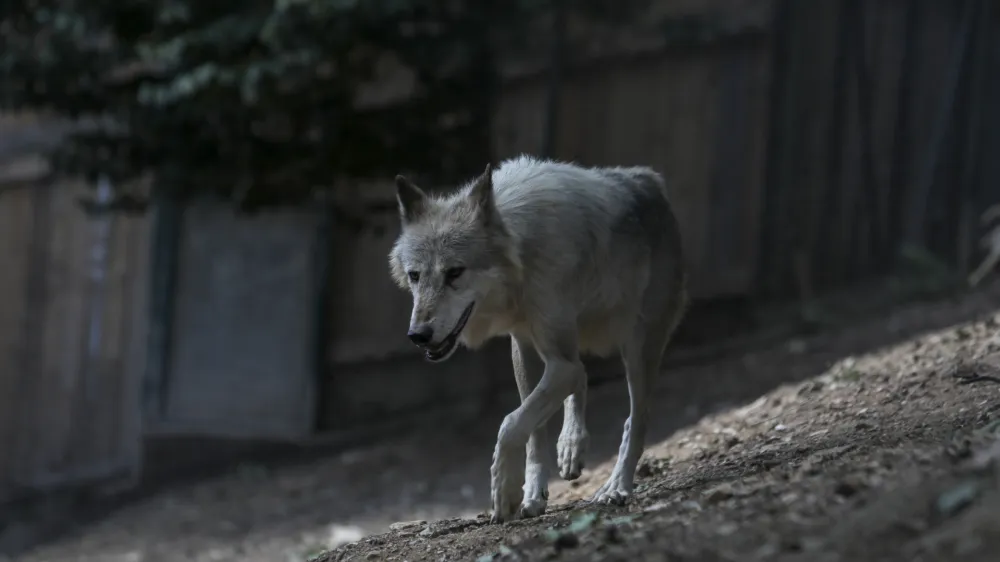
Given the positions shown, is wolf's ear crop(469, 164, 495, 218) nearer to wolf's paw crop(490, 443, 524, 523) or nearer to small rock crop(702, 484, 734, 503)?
wolf's paw crop(490, 443, 524, 523)

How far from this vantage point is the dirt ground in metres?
3.73

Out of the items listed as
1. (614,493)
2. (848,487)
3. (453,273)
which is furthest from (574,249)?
(848,487)

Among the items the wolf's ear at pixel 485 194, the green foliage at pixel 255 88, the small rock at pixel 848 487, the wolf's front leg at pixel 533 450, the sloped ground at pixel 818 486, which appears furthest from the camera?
the green foliage at pixel 255 88

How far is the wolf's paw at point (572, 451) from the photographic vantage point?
5.89 m

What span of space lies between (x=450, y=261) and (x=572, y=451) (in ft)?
3.84

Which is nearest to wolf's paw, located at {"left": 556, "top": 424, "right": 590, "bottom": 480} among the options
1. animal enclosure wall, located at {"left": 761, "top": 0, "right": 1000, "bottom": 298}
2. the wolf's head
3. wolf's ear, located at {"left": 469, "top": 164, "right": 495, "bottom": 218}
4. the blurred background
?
the wolf's head

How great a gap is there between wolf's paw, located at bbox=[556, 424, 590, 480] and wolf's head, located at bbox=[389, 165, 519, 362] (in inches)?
29.8

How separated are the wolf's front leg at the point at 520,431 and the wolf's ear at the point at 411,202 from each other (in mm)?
906

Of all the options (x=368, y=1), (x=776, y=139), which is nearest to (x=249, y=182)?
(x=368, y=1)

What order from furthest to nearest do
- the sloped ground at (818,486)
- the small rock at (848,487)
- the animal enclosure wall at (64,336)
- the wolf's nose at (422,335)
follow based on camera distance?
→ the animal enclosure wall at (64,336) → the wolf's nose at (422,335) → the small rock at (848,487) → the sloped ground at (818,486)

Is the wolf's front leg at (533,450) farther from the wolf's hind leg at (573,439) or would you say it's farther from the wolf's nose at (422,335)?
the wolf's nose at (422,335)

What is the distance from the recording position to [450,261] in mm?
5371

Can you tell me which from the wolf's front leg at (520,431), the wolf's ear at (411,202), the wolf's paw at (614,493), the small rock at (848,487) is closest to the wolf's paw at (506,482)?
the wolf's front leg at (520,431)

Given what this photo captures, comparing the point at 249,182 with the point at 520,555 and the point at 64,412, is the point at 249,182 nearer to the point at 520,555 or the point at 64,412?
the point at 64,412
